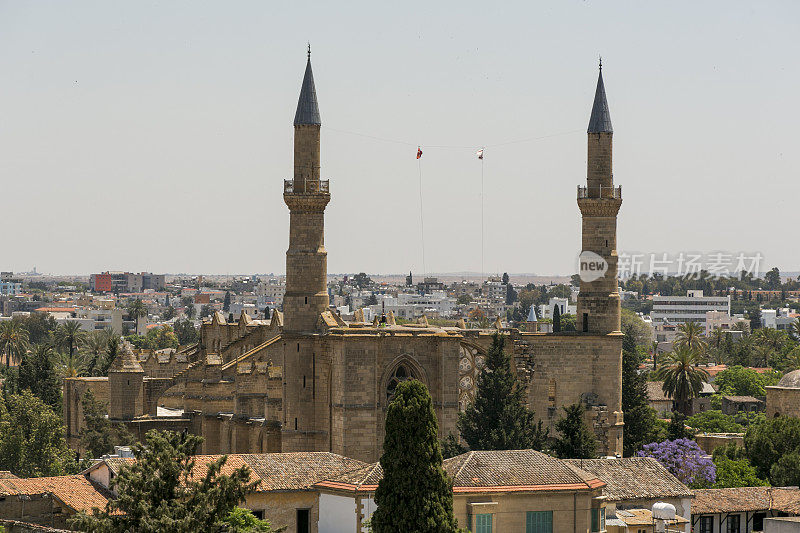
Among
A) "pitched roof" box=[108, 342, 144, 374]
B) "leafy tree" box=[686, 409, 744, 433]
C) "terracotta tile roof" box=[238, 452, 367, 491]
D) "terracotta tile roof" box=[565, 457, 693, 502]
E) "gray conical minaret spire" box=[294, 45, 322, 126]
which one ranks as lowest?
"leafy tree" box=[686, 409, 744, 433]

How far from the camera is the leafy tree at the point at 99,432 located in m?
62.5

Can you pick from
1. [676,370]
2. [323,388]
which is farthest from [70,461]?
[676,370]

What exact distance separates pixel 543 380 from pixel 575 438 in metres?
4.82

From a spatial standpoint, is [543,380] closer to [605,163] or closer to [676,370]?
[605,163]

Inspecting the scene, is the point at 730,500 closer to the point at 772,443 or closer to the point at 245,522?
the point at 772,443

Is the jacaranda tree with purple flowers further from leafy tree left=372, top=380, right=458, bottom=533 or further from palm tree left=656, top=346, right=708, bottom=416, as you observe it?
palm tree left=656, top=346, right=708, bottom=416

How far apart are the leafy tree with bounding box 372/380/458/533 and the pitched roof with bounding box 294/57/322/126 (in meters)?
18.9

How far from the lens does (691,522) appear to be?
43.7 meters

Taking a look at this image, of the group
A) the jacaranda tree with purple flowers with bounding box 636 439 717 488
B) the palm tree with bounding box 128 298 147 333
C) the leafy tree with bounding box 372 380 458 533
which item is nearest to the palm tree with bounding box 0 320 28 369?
the jacaranda tree with purple flowers with bounding box 636 439 717 488

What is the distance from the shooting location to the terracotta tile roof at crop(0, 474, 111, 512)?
3778 centimetres

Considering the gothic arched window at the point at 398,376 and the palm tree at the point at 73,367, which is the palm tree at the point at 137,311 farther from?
the gothic arched window at the point at 398,376

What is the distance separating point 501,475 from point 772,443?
21.9 meters

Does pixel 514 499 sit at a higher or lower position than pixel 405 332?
lower

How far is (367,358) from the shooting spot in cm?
4934
